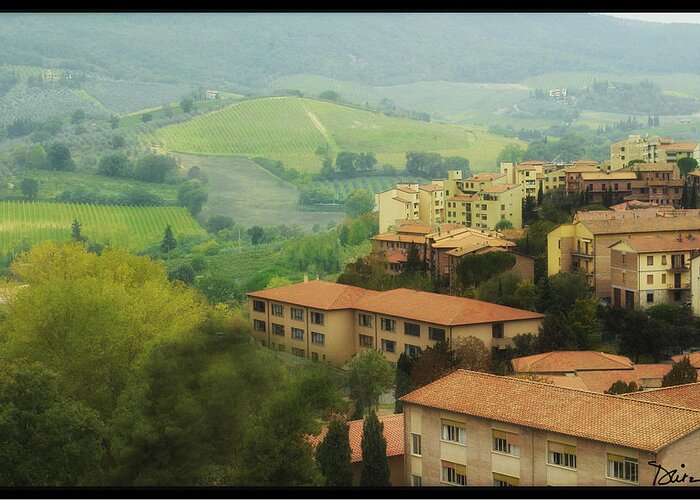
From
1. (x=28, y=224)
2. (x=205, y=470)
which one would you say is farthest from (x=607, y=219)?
(x=28, y=224)

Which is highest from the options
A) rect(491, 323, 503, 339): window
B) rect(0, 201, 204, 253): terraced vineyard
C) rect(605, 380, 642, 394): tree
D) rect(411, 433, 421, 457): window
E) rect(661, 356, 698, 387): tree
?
rect(411, 433, 421, 457): window

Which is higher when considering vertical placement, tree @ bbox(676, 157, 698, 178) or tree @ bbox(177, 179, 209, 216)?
tree @ bbox(676, 157, 698, 178)

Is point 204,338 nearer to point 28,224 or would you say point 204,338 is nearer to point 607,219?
point 607,219

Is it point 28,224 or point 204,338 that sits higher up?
point 204,338

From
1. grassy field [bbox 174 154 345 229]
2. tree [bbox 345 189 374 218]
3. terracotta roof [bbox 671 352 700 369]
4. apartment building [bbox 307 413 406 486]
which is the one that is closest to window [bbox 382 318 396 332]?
terracotta roof [bbox 671 352 700 369]

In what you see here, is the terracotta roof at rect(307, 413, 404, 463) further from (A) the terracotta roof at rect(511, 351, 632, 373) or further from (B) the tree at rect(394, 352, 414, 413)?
(A) the terracotta roof at rect(511, 351, 632, 373)

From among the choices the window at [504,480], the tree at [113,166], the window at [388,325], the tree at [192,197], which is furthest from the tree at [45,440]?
the tree at [113,166]

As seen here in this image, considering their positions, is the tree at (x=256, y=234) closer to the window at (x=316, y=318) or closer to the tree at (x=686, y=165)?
the tree at (x=686, y=165)
